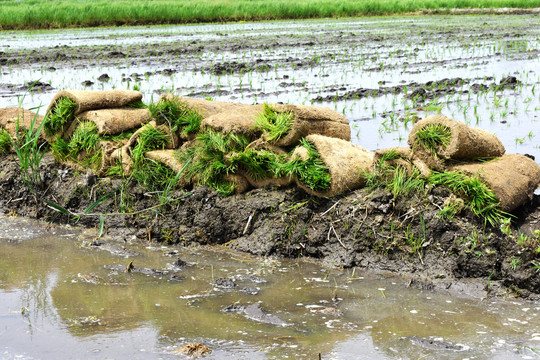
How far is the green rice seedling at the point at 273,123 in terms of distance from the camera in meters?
4.50

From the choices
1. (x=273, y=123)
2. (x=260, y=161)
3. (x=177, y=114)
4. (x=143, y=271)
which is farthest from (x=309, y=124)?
(x=143, y=271)

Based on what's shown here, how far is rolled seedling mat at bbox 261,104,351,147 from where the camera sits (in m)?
4.49

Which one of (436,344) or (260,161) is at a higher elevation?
(260,161)

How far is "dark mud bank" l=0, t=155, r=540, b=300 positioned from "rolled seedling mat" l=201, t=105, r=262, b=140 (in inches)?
18.1

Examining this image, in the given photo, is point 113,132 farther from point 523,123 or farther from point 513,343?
point 523,123

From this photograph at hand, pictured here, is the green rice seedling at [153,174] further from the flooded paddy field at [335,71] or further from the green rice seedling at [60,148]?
the flooded paddy field at [335,71]

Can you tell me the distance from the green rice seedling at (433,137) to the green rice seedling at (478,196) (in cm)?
24

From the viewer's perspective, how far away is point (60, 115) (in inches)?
210

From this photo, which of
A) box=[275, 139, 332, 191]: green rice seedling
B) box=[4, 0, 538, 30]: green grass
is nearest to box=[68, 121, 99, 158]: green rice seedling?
box=[275, 139, 332, 191]: green rice seedling

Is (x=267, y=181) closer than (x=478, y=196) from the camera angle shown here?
No

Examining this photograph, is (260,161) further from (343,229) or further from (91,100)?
(91,100)

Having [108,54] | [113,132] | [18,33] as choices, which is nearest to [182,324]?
[113,132]

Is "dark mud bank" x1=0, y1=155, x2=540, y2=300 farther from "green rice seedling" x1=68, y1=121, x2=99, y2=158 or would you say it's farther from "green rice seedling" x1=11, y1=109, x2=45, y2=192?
"green rice seedling" x1=68, y1=121, x2=99, y2=158

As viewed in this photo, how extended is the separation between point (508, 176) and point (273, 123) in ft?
5.51
